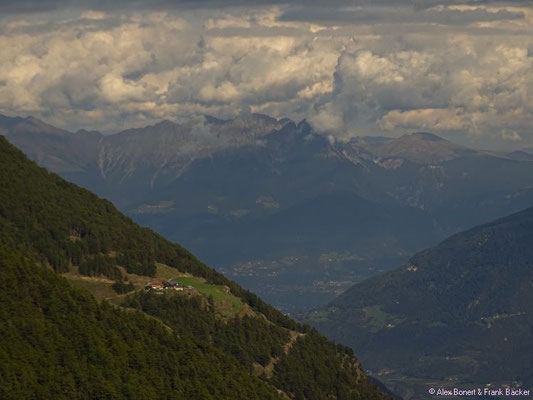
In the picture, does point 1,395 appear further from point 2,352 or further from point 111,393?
point 111,393

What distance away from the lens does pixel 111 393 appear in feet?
655

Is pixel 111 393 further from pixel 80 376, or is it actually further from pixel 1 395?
pixel 1 395

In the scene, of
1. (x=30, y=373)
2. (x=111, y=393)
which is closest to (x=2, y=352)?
(x=30, y=373)

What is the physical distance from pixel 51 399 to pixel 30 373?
5943 mm

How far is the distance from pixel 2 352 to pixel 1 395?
483 inches

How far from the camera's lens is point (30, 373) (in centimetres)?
18938

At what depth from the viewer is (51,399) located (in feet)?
613

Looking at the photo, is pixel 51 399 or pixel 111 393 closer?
pixel 51 399

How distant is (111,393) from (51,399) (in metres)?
14.9

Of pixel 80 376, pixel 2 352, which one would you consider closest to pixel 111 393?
pixel 80 376

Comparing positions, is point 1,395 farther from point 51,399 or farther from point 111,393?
point 111,393

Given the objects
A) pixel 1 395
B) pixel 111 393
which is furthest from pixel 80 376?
pixel 1 395

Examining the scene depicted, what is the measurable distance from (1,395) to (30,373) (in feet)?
34.3

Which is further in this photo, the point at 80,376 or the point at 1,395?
the point at 80,376
